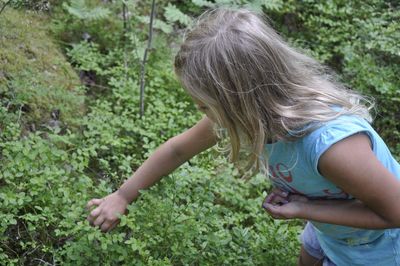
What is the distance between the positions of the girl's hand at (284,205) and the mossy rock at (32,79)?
1.57 meters

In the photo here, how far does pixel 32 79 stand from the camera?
3.36 metres

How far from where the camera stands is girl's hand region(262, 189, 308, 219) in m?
2.12

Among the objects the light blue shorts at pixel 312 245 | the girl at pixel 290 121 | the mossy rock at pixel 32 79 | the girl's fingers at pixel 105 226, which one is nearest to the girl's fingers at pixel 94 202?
the girl's fingers at pixel 105 226

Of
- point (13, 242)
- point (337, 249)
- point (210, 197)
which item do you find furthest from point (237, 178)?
point (13, 242)

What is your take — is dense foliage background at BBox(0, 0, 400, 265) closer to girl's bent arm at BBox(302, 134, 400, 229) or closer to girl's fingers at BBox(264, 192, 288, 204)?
girl's fingers at BBox(264, 192, 288, 204)

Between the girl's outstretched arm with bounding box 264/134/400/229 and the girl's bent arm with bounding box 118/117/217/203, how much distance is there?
1.65ft

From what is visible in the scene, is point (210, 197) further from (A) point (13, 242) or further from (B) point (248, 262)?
(A) point (13, 242)

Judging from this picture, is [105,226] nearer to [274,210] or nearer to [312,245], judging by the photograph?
[274,210]

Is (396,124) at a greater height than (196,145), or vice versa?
(196,145)

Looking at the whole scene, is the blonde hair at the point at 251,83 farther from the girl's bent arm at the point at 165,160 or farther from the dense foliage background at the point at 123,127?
the dense foliage background at the point at 123,127

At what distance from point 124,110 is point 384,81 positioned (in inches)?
81.3

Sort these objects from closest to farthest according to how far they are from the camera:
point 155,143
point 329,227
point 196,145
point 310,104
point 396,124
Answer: point 310,104, point 329,227, point 196,145, point 155,143, point 396,124

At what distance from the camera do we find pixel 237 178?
343 cm

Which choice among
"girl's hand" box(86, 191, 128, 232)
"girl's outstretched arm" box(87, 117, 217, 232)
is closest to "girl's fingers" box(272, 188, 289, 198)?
"girl's outstretched arm" box(87, 117, 217, 232)
